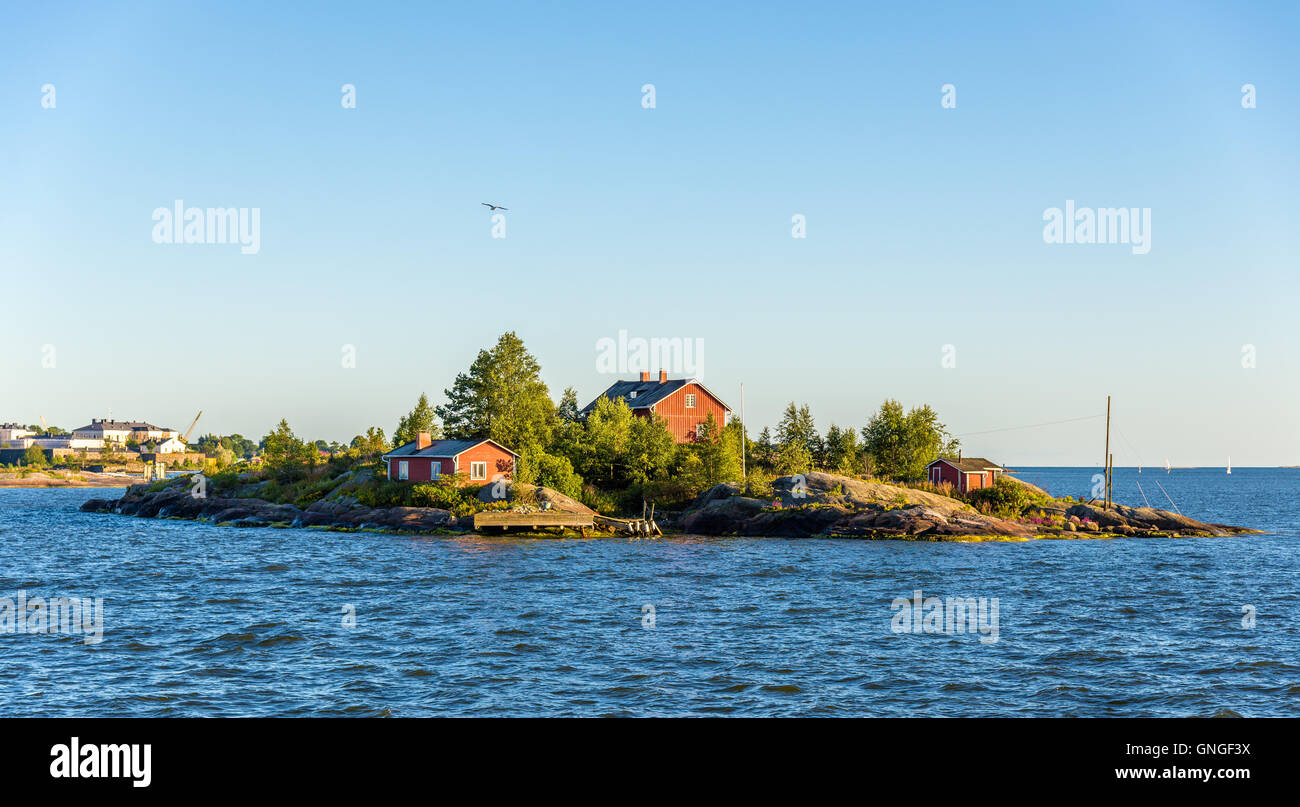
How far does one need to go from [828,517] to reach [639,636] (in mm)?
39663

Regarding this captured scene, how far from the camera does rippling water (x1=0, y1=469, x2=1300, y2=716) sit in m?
21.7

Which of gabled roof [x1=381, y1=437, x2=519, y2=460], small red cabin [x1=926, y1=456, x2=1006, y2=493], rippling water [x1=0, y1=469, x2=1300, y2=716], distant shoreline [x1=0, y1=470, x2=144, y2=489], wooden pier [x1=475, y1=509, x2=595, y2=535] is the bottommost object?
distant shoreline [x1=0, y1=470, x2=144, y2=489]

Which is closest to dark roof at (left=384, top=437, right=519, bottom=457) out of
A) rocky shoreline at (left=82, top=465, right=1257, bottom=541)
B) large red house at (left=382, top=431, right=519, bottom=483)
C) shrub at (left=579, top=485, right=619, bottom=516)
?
large red house at (left=382, top=431, right=519, bottom=483)

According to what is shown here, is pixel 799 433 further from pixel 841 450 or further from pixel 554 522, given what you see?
pixel 554 522

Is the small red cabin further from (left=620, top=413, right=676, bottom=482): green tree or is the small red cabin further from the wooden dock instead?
the wooden dock

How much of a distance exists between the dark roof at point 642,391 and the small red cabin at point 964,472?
23416mm

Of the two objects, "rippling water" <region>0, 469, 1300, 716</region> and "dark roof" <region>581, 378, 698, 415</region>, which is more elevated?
"dark roof" <region>581, 378, 698, 415</region>

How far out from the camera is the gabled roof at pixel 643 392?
8625 cm

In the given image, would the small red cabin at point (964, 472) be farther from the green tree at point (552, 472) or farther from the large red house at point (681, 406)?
the green tree at point (552, 472)

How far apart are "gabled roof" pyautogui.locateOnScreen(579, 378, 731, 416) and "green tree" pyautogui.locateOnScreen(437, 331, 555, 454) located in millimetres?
6391

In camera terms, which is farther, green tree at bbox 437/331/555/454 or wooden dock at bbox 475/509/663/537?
green tree at bbox 437/331/555/454

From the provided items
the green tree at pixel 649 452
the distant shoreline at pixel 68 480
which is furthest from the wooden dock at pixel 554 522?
the distant shoreline at pixel 68 480

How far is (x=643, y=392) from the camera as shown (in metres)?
90.4
